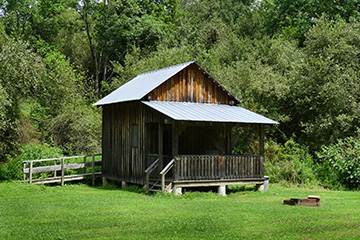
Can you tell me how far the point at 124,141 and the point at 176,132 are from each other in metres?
4.84

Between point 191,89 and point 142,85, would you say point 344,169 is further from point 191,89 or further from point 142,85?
point 142,85

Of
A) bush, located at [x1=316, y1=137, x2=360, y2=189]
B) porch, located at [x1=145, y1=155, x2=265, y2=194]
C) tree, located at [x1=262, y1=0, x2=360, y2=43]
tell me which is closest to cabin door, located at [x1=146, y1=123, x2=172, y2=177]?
porch, located at [x1=145, y1=155, x2=265, y2=194]

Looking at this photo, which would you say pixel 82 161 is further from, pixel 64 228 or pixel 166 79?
pixel 64 228

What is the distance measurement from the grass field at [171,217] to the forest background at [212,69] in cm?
741

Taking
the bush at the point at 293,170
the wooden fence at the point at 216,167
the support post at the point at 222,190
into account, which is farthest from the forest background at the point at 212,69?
the support post at the point at 222,190

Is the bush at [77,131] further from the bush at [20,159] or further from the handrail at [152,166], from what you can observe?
the handrail at [152,166]

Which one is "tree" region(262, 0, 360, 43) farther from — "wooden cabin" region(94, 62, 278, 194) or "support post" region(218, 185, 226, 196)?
"support post" region(218, 185, 226, 196)

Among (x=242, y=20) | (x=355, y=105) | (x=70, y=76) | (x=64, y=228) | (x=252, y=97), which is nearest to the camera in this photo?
(x=64, y=228)

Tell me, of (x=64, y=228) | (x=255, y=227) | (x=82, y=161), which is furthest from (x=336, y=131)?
(x=64, y=228)

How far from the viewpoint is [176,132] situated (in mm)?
19672

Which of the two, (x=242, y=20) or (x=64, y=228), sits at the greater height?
(x=242, y=20)

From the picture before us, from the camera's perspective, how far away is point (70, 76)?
38.3m

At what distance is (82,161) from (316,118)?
49.4 ft

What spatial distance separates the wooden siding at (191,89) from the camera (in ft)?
72.7
